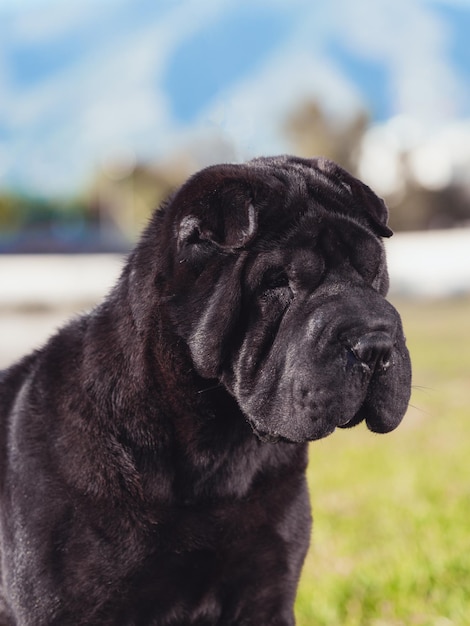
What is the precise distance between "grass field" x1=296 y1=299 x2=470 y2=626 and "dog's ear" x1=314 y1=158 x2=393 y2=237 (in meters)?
0.59

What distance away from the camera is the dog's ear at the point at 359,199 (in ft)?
8.43

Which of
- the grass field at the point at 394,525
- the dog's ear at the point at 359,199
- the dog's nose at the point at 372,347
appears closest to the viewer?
the dog's nose at the point at 372,347

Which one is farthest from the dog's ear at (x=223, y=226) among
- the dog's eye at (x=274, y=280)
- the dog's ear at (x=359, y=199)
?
the dog's ear at (x=359, y=199)

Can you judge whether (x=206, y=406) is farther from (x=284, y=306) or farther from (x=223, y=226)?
(x=223, y=226)

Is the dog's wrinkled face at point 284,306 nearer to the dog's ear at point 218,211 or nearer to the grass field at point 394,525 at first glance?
the dog's ear at point 218,211

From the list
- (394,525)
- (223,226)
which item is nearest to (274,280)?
(223,226)

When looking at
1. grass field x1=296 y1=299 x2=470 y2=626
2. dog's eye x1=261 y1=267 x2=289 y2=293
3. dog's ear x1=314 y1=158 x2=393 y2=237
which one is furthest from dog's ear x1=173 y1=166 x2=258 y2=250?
grass field x1=296 y1=299 x2=470 y2=626

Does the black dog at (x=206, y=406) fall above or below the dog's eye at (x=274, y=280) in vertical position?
below

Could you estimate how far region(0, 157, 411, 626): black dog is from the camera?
2.35 meters

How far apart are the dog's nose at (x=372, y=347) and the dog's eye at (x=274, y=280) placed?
27 centimetres

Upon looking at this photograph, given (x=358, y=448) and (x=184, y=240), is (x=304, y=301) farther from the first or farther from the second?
(x=358, y=448)

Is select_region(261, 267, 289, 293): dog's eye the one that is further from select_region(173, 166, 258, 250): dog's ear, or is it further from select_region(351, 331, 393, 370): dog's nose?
select_region(351, 331, 393, 370): dog's nose

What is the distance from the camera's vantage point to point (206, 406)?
2553 millimetres

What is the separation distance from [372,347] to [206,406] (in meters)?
0.53
